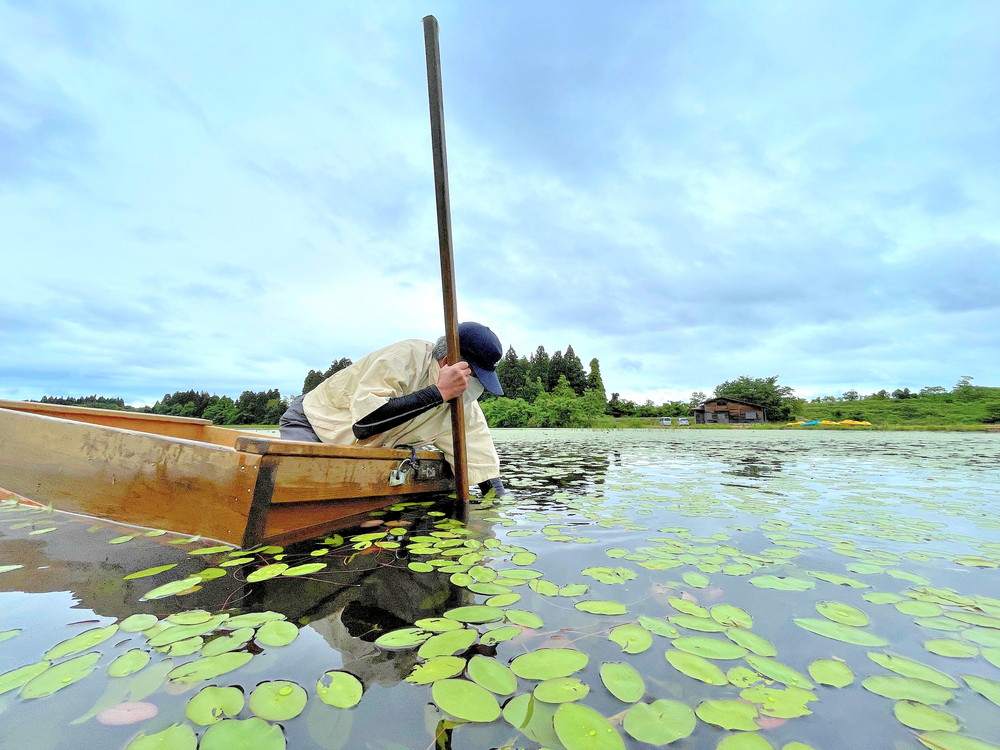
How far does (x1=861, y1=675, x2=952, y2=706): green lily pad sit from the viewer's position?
936 millimetres

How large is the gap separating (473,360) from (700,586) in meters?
1.97

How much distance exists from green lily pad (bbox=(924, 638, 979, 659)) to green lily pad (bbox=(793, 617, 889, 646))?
0.35 feet

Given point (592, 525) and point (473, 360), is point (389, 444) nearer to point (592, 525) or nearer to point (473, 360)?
point (473, 360)

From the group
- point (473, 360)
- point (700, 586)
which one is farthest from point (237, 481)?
point (700, 586)

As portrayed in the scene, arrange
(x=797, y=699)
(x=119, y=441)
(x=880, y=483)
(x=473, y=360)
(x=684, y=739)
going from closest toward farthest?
1. (x=684, y=739)
2. (x=797, y=699)
3. (x=119, y=441)
4. (x=473, y=360)
5. (x=880, y=483)

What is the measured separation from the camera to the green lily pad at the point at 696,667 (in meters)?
0.99

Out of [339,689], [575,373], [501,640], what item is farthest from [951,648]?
[575,373]

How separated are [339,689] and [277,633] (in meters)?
0.37

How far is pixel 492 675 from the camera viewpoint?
3.20 ft

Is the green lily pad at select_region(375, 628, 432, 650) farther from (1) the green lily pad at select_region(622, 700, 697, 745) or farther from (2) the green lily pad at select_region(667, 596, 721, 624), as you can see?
(2) the green lily pad at select_region(667, 596, 721, 624)

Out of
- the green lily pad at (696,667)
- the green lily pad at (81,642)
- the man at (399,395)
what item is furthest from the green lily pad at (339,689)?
the man at (399,395)

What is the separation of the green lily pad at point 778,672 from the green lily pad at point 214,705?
1209 millimetres

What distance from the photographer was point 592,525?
2551 mm

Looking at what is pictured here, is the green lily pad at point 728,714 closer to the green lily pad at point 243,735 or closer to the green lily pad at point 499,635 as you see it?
the green lily pad at point 499,635
